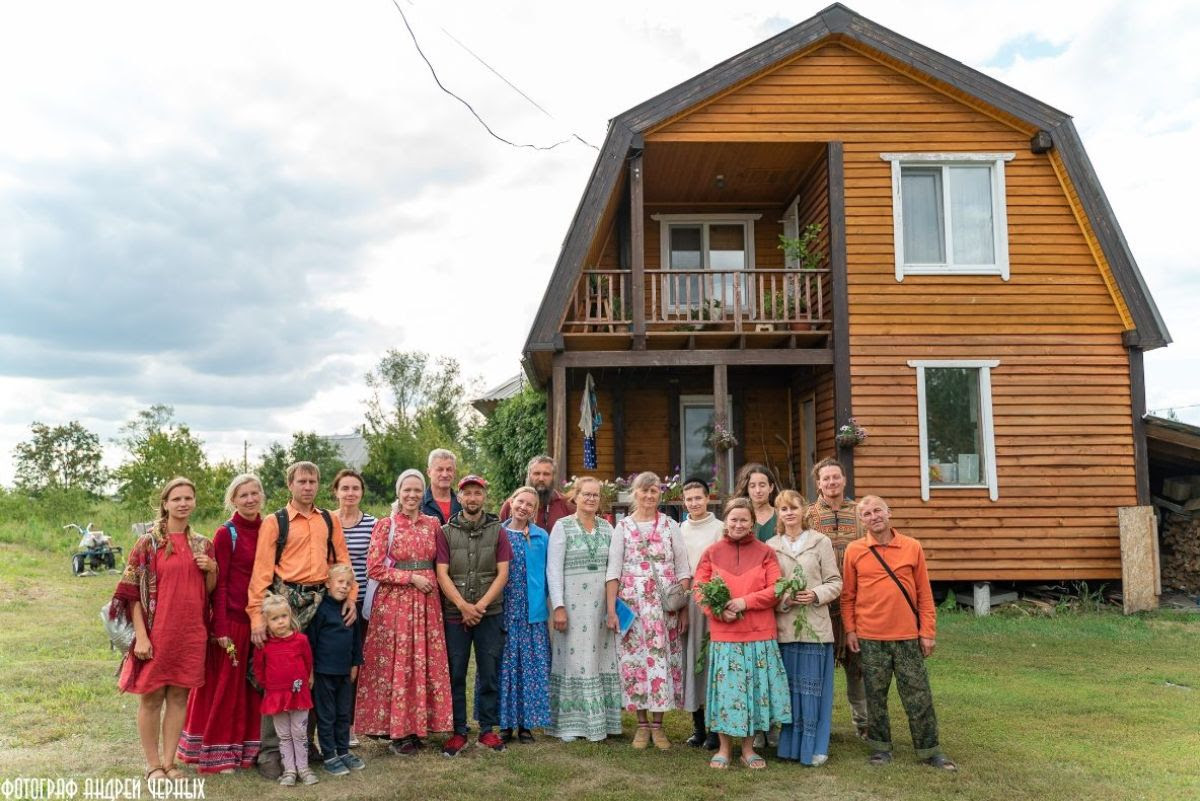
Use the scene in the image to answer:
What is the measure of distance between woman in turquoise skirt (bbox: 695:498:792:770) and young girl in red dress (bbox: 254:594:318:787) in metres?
2.21

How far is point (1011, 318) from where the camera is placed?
11375 millimetres

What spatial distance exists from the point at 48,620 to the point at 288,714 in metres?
7.82

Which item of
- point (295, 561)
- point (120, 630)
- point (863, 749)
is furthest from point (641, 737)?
point (120, 630)

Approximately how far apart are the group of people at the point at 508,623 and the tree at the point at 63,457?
29422 mm

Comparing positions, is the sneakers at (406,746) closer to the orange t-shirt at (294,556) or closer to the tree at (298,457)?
the orange t-shirt at (294,556)

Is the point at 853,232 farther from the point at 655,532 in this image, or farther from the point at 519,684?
the point at 519,684

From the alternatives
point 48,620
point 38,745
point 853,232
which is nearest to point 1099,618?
point 853,232

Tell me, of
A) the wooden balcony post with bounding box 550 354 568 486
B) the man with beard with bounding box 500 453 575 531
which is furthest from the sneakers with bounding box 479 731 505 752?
the wooden balcony post with bounding box 550 354 568 486

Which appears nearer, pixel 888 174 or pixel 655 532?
pixel 655 532

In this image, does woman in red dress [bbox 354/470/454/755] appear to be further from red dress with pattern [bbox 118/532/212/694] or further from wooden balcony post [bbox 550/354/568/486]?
wooden balcony post [bbox 550/354/568/486]

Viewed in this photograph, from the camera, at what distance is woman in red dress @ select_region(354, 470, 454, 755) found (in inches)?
199

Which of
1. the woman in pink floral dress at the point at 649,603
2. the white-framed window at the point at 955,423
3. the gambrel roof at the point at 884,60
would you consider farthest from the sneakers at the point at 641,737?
the white-framed window at the point at 955,423

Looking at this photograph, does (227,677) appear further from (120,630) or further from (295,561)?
(295,561)

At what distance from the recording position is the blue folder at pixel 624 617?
17.7 ft
